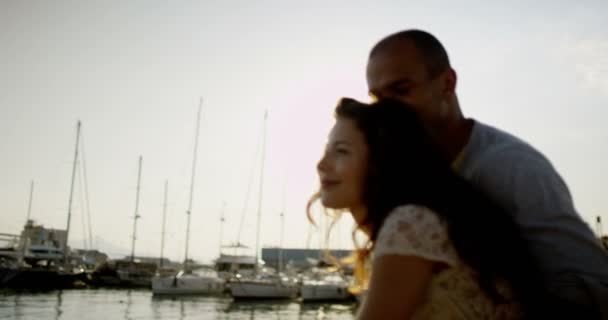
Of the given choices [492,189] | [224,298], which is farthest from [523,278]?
[224,298]

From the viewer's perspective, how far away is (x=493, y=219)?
192 centimetres

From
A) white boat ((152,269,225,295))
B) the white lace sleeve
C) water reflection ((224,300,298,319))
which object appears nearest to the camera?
the white lace sleeve

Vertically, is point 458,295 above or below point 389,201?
below

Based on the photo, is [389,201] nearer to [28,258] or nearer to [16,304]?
[16,304]

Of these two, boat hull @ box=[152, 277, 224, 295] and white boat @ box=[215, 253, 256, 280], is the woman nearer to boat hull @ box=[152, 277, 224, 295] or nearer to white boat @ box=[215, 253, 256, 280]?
boat hull @ box=[152, 277, 224, 295]

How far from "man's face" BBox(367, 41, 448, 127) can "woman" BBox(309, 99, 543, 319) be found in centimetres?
62

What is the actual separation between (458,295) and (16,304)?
4173 cm

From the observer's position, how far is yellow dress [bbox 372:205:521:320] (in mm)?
1713

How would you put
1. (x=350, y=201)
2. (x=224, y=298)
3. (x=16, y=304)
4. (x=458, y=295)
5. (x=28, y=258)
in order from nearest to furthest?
(x=458, y=295), (x=350, y=201), (x=16, y=304), (x=224, y=298), (x=28, y=258)

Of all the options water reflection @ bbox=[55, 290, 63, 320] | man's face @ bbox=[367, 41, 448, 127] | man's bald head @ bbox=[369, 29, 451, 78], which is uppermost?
man's bald head @ bbox=[369, 29, 451, 78]

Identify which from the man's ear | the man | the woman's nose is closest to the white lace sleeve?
the woman's nose

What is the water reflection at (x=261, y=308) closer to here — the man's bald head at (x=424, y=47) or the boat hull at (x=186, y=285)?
the boat hull at (x=186, y=285)

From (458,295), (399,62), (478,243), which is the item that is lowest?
(458,295)

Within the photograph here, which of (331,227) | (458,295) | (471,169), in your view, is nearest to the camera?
(458,295)
